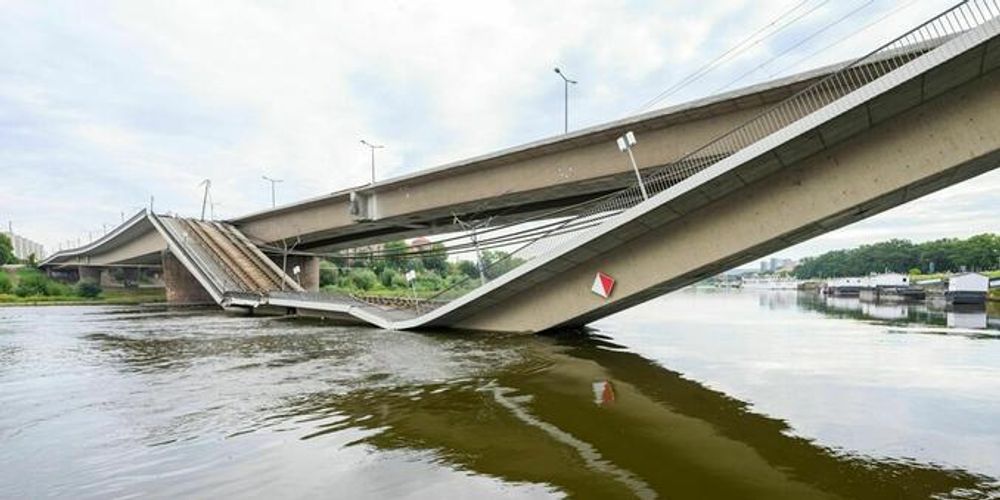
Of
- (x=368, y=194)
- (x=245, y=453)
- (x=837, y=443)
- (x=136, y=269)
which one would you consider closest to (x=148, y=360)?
(x=245, y=453)

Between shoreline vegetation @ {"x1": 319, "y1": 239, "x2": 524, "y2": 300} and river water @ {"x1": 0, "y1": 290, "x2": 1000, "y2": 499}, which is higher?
shoreline vegetation @ {"x1": 319, "y1": 239, "x2": 524, "y2": 300}

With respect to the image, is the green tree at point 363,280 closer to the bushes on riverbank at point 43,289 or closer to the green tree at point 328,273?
the green tree at point 328,273

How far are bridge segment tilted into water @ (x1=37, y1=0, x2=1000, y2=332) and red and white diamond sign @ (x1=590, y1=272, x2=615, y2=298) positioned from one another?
117 millimetres

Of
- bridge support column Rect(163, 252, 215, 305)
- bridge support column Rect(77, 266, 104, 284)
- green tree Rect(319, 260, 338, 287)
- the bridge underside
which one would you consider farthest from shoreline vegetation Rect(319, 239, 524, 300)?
bridge support column Rect(77, 266, 104, 284)

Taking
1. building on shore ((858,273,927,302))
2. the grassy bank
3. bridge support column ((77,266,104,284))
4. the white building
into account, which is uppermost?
bridge support column ((77,266,104,284))

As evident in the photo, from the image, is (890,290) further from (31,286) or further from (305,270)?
(31,286)

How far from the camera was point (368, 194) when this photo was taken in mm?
29891

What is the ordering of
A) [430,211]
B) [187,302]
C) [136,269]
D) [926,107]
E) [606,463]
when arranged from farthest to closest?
[136,269] → [187,302] → [430,211] → [926,107] → [606,463]

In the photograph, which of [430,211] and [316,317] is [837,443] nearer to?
[430,211]

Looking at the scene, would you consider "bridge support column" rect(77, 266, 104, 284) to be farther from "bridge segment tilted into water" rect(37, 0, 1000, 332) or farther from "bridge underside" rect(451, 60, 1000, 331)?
"bridge underside" rect(451, 60, 1000, 331)

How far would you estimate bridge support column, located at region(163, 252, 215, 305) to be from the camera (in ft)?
A: 133

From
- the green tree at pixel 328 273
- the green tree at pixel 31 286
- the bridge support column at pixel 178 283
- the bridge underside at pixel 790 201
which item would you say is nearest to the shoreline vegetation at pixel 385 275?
the green tree at pixel 328 273

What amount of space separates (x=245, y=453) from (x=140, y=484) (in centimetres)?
106

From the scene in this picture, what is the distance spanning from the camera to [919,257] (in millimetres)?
106562
